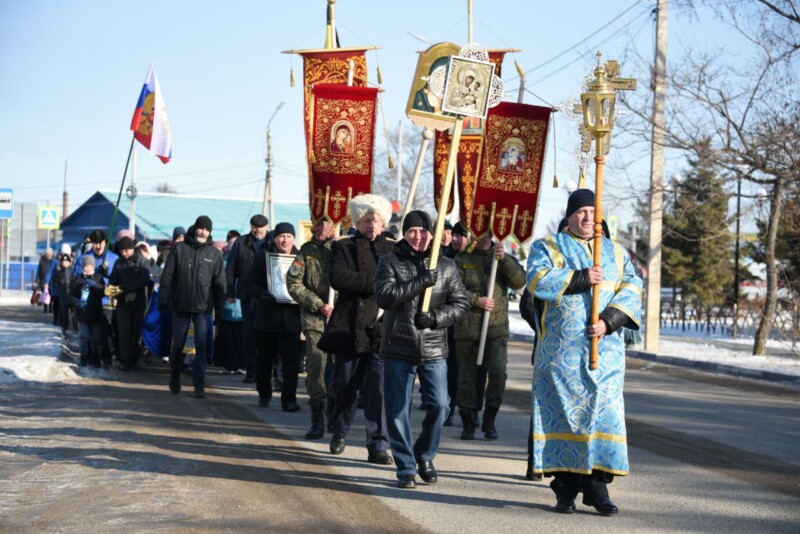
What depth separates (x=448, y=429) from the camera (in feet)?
35.8

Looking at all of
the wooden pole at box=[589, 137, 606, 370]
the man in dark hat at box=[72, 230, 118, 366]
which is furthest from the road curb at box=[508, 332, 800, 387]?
the wooden pole at box=[589, 137, 606, 370]

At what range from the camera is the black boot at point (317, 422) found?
32.5 feet

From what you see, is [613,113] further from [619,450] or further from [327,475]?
[327,475]

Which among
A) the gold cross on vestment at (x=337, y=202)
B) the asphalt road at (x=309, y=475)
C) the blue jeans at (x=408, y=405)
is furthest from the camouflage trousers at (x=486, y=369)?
the blue jeans at (x=408, y=405)

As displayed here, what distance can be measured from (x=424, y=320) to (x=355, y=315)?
5.15ft

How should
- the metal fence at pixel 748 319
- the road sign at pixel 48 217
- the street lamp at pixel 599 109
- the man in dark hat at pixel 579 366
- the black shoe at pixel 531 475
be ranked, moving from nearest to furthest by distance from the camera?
the man in dark hat at pixel 579 366
the street lamp at pixel 599 109
the black shoe at pixel 531 475
the metal fence at pixel 748 319
the road sign at pixel 48 217

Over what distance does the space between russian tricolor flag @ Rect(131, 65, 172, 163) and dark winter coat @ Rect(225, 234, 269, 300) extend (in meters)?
5.79

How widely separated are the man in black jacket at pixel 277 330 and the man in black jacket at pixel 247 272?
2278 mm

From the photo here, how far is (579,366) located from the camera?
6879 mm

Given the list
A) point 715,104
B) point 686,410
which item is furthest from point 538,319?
point 715,104

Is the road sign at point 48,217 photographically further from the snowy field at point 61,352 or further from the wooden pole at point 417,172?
the wooden pole at point 417,172

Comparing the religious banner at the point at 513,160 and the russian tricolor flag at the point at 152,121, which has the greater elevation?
the russian tricolor flag at the point at 152,121

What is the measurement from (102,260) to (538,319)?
10401 millimetres

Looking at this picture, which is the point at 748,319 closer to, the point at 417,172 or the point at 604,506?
the point at 417,172
